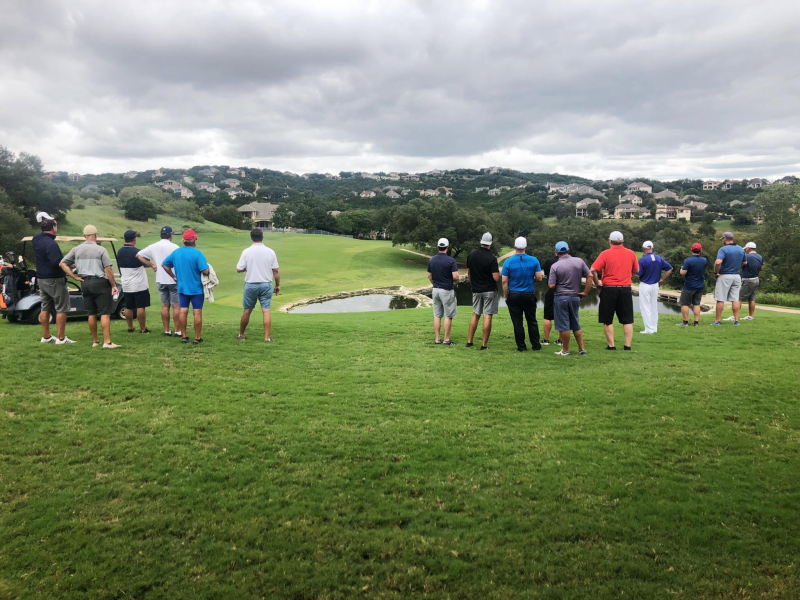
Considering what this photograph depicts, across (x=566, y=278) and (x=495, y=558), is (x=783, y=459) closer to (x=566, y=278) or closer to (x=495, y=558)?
(x=495, y=558)

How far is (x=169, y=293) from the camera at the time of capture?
32.7ft

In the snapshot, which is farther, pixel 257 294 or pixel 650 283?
pixel 650 283

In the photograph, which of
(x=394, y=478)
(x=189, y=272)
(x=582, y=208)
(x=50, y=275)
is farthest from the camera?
(x=582, y=208)

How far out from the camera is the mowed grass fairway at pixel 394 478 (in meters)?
3.29

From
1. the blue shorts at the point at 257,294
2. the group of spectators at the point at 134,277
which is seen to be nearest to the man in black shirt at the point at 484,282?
the group of spectators at the point at 134,277

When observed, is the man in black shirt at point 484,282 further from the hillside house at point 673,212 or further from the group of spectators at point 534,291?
the hillside house at point 673,212

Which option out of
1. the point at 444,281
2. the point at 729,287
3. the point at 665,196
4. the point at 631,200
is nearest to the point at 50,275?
the point at 444,281

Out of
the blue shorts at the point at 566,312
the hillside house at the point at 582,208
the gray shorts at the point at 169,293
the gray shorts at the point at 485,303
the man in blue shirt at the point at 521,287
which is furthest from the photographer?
the hillside house at the point at 582,208

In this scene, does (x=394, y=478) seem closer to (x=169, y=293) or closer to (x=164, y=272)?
(x=169, y=293)

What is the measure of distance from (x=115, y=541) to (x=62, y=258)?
715 centimetres

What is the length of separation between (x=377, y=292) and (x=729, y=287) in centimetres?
2550

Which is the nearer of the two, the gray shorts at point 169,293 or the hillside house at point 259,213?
the gray shorts at point 169,293

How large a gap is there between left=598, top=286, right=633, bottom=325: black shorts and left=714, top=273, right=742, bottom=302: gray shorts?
5.15 meters

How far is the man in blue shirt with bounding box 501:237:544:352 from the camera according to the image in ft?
30.7
